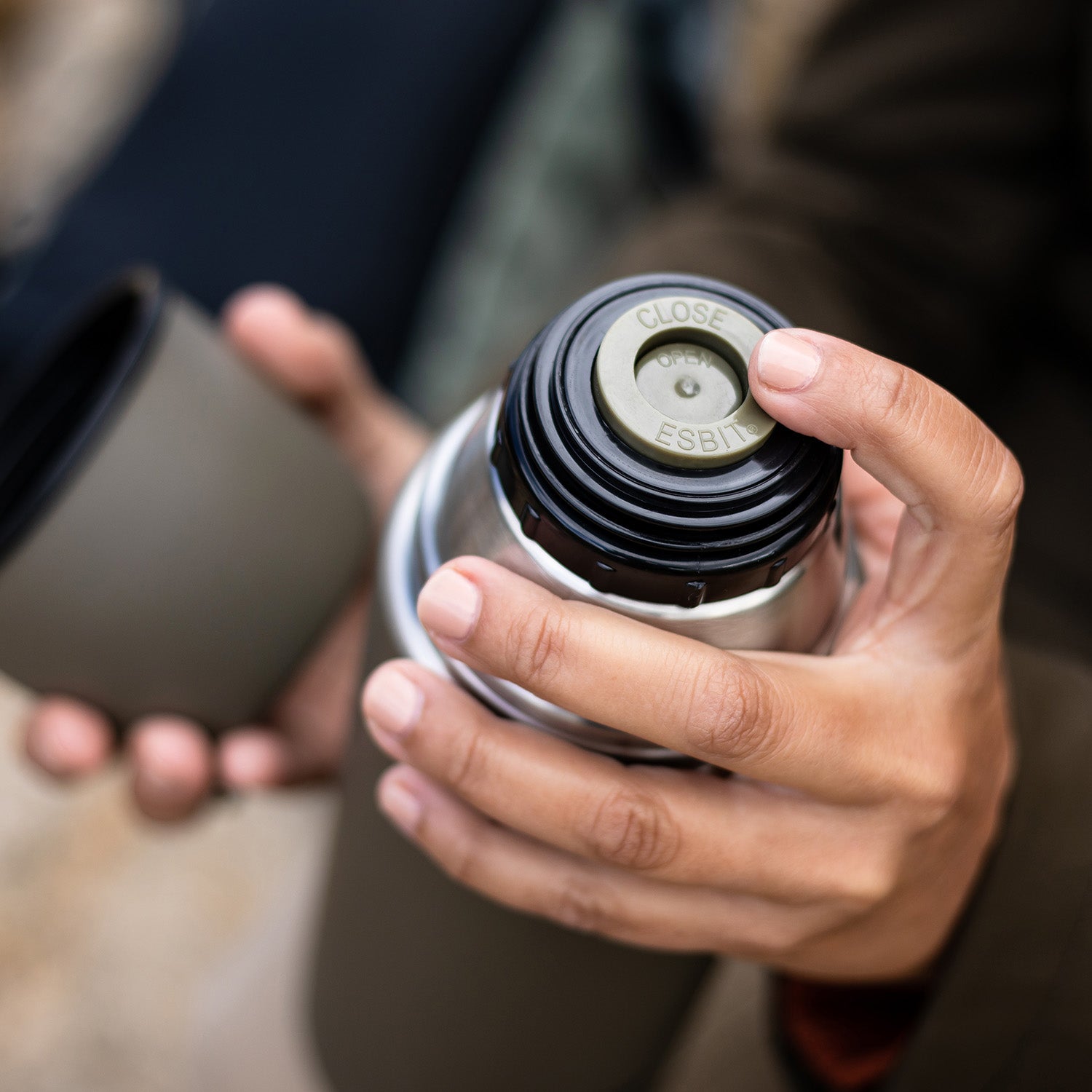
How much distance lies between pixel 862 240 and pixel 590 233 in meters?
0.42

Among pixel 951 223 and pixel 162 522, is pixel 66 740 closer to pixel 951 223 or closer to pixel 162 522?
pixel 162 522

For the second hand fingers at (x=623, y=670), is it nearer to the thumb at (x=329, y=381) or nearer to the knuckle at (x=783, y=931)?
the knuckle at (x=783, y=931)

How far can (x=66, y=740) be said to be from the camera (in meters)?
0.47


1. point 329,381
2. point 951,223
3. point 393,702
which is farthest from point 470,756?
point 951,223

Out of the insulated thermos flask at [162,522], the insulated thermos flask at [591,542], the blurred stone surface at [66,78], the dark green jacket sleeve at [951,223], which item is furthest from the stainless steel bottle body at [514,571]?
the blurred stone surface at [66,78]

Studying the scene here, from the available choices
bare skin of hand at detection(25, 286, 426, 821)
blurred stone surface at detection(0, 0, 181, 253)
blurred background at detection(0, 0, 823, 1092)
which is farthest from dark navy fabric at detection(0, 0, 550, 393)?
blurred stone surface at detection(0, 0, 181, 253)

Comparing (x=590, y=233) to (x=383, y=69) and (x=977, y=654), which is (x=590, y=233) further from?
(x=977, y=654)

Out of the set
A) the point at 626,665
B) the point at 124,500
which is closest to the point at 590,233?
the point at 124,500

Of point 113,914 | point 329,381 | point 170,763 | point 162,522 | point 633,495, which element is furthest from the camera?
point 113,914

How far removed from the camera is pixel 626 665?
24 centimetres

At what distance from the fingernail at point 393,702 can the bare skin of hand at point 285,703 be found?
0.18 meters

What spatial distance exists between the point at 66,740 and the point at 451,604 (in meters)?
0.33

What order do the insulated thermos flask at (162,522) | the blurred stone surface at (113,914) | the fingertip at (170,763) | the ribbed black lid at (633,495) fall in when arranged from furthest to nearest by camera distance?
the blurred stone surface at (113,914), the fingertip at (170,763), the insulated thermos flask at (162,522), the ribbed black lid at (633,495)

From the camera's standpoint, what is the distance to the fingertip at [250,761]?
1.74 ft
